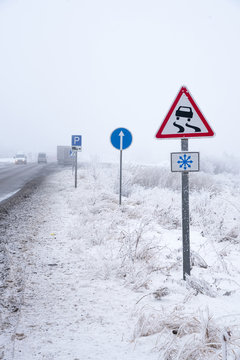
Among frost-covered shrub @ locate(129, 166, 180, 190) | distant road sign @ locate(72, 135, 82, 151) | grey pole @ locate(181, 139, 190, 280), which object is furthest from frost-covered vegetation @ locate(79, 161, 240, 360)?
A: frost-covered shrub @ locate(129, 166, 180, 190)

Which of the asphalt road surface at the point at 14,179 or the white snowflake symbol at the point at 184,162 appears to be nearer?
the white snowflake symbol at the point at 184,162

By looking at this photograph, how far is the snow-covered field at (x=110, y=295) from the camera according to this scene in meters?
2.19

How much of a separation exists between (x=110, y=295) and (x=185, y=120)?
257 cm

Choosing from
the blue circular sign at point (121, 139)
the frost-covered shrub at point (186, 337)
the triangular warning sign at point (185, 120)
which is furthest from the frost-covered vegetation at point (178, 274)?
the blue circular sign at point (121, 139)

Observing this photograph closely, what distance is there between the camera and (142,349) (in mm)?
2225

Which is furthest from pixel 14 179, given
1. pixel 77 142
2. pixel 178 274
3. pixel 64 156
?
pixel 64 156

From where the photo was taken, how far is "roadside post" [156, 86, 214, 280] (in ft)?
11.9

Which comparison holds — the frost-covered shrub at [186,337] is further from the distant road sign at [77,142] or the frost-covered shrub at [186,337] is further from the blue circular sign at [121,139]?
the distant road sign at [77,142]

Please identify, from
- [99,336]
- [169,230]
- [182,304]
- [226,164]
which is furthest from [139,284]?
[226,164]

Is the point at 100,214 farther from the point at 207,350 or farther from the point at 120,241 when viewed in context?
the point at 207,350

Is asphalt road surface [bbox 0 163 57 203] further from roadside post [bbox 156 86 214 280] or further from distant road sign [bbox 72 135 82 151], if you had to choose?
roadside post [bbox 156 86 214 280]

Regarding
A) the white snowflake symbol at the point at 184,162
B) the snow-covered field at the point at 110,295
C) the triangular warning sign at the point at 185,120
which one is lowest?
the snow-covered field at the point at 110,295

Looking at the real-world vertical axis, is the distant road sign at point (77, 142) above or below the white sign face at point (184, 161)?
A: above

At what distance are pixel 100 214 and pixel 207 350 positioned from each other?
607cm
